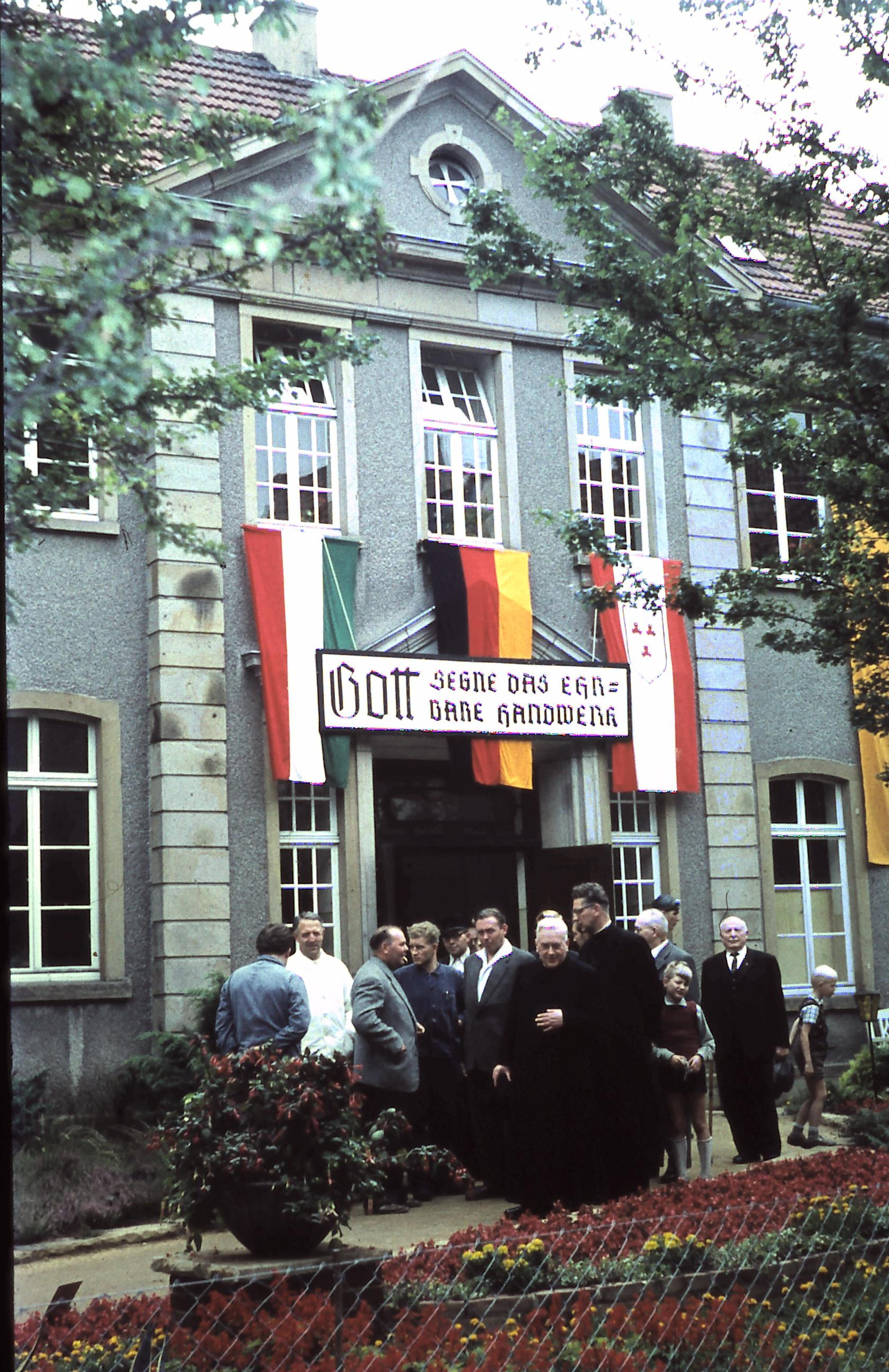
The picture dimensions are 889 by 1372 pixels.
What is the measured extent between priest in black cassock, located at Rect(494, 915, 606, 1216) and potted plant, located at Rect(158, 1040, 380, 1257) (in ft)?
7.20

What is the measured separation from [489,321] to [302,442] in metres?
2.49

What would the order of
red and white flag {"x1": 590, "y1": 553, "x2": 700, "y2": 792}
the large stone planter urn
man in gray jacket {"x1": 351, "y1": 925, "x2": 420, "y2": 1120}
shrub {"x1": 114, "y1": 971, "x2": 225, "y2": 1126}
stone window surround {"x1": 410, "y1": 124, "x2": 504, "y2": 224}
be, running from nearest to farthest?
stone window surround {"x1": 410, "y1": 124, "x2": 504, "y2": 224} < the large stone planter urn < man in gray jacket {"x1": 351, "y1": 925, "x2": 420, "y2": 1120} < shrub {"x1": 114, "y1": 971, "x2": 225, "y2": 1126} < red and white flag {"x1": 590, "y1": 553, "x2": 700, "y2": 792}

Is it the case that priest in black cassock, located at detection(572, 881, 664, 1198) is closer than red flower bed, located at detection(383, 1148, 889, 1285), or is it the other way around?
red flower bed, located at detection(383, 1148, 889, 1285)

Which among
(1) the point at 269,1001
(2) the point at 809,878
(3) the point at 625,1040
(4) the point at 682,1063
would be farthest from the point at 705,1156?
(2) the point at 809,878

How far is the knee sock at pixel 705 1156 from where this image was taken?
10.4 meters

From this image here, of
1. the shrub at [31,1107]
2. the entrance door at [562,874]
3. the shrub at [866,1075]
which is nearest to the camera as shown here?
the shrub at [31,1107]

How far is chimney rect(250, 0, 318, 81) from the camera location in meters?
3.19

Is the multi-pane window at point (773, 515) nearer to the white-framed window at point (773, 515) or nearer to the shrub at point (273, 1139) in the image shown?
the white-framed window at point (773, 515)

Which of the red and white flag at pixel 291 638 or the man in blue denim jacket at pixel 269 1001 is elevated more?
the red and white flag at pixel 291 638

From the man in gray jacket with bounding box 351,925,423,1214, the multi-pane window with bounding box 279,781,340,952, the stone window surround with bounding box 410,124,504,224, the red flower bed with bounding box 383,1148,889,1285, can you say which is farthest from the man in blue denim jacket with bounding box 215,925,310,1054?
the multi-pane window with bounding box 279,781,340,952

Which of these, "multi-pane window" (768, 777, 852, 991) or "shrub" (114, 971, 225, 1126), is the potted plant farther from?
"multi-pane window" (768, 777, 852, 991)

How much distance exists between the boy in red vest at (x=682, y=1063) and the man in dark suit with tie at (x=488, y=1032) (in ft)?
3.13

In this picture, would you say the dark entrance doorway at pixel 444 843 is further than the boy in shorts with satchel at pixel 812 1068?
Yes

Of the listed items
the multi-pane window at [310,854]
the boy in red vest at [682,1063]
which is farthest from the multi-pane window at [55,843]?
the boy in red vest at [682,1063]
